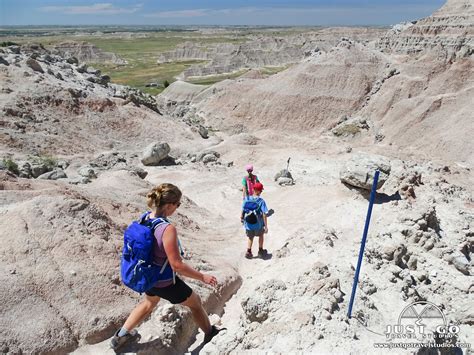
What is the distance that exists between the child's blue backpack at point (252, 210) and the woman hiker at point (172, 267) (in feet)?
10.2

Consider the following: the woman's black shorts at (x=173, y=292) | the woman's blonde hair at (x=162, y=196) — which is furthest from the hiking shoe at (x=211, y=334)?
the woman's blonde hair at (x=162, y=196)

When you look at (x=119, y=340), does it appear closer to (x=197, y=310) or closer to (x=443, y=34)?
(x=197, y=310)

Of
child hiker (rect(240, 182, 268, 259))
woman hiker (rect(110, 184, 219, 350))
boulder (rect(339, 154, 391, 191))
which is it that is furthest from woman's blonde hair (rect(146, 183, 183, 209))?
boulder (rect(339, 154, 391, 191))

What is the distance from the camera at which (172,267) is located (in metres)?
3.99

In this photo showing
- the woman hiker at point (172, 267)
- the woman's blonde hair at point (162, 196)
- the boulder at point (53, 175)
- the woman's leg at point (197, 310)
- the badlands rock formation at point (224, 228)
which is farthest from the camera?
the boulder at point (53, 175)

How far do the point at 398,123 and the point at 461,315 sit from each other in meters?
24.0

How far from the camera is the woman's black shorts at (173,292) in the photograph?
4.28 meters

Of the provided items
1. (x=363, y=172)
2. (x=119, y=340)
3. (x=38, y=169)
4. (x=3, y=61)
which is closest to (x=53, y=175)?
(x=38, y=169)

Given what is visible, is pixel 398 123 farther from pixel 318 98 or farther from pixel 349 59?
pixel 349 59

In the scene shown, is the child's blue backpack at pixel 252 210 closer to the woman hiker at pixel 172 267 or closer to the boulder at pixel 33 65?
the woman hiker at pixel 172 267

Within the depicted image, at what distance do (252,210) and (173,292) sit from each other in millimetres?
3544

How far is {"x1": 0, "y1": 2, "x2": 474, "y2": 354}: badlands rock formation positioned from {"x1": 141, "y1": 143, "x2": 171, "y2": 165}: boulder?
0.47 metres

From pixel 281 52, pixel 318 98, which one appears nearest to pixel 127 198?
pixel 318 98

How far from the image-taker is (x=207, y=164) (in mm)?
19172
